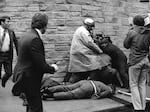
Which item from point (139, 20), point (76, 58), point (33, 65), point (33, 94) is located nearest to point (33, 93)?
point (33, 94)

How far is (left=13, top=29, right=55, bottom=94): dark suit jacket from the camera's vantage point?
147 inches

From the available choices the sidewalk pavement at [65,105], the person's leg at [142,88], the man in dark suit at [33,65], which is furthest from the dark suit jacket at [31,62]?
the person's leg at [142,88]

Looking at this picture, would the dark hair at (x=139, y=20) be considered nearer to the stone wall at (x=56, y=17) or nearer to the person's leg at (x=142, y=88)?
the person's leg at (x=142, y=88)

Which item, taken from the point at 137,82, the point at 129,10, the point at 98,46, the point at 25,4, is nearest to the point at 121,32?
the point at 129,10

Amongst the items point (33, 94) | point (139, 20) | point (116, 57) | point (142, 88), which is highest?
point (139, 20)

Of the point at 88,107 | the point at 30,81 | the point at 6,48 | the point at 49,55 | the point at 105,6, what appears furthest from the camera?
the point at 105,6

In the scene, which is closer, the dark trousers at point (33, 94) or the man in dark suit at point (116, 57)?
the dark trousers at point (33, 94)

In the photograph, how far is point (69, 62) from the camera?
7.79 meters

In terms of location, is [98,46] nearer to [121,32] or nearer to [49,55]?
[49,55]

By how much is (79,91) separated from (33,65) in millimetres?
2426

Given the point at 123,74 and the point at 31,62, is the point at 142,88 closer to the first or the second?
the point at 123,74

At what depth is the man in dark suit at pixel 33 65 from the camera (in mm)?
3732

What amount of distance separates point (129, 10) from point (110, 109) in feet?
16.9

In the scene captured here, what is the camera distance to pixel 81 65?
7109mm
